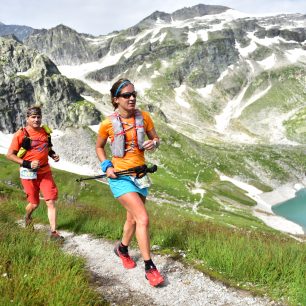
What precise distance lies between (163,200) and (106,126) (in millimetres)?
97443

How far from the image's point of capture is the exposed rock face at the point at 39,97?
16200cm

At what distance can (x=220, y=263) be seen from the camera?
28.3 feet

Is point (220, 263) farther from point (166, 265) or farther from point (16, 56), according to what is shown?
point (16, 56)

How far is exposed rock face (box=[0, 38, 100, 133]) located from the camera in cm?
16200

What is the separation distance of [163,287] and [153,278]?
1.04 feet

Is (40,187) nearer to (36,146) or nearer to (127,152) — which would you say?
(36,146)

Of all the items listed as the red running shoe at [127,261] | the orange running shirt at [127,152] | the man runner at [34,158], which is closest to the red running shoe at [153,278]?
the red running shoe at [127,261]

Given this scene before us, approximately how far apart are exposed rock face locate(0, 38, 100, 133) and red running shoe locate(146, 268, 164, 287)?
15794cm

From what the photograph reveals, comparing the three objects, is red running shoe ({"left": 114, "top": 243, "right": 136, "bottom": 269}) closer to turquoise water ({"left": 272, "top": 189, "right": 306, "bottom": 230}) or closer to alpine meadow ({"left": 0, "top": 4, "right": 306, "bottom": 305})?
alpine meadow ({"left": 0, "top": 4, "right": 306, "bottom": 305})

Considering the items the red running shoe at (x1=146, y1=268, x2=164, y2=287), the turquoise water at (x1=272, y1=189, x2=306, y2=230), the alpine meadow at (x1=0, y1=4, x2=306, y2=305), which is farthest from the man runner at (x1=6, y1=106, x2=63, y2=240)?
the turquoise water at (x1=272, y1=189, x2=306, y2=230)

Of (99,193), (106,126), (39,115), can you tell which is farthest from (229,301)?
(99,193)

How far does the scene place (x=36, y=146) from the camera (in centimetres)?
1266

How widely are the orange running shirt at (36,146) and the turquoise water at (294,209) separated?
4052 inches

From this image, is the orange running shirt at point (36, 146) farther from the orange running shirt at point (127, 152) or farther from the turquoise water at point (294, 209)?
the turquoise water at point (294, 209)
